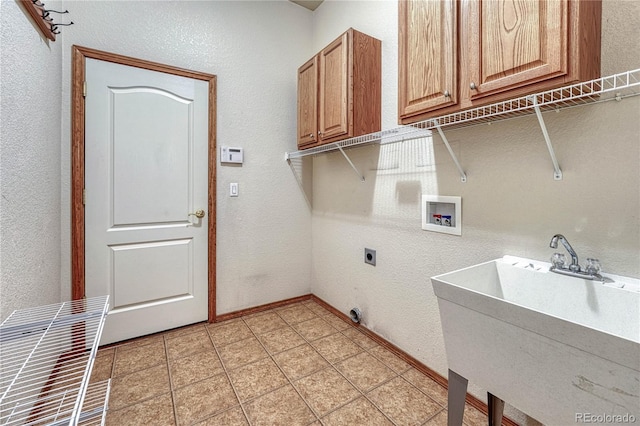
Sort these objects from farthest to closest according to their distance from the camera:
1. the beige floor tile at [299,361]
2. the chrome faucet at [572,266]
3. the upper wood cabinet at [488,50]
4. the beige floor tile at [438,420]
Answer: the beige floor tile at [299,361]
the beige floor tile at [438,420]
the chrome faucet at [572,266]
the upper wood cabinet at [488,50]

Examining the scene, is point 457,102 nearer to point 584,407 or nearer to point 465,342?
point 465,342

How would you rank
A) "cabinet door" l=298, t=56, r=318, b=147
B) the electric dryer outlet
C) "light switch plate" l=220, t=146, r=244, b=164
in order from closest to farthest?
the electric dryer outlet < "cabinet door" l=298, t=56, r=318, b=147 < "light switch plate" l=220, t=146, r=244, b=164

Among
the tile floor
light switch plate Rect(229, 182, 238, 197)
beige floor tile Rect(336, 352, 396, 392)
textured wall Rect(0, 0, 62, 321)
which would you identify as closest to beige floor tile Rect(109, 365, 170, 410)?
the tile floor

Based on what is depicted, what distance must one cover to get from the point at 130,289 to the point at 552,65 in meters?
2.63

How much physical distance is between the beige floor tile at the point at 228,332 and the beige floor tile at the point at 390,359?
939 mm

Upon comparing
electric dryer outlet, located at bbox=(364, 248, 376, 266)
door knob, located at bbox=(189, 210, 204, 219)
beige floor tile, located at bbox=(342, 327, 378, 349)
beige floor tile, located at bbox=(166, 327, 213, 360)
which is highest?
door knob, located at bbox=(189, 210, 204, 219)

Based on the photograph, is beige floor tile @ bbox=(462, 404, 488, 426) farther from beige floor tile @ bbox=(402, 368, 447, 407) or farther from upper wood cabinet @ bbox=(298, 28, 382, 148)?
upper wood cabinet @ bbox=(298, 28, 382, 148)

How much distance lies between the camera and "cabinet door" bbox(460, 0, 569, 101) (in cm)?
92

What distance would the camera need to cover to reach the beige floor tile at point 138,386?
1.50 m

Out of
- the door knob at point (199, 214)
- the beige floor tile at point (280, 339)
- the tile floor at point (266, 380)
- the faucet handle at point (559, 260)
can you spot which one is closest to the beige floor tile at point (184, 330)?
the tile floor at point (266, 380)

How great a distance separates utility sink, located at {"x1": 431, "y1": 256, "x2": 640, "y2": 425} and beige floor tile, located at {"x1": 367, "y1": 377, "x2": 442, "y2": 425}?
0.37 metres

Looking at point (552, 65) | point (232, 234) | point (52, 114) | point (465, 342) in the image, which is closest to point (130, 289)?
point (232, 234)

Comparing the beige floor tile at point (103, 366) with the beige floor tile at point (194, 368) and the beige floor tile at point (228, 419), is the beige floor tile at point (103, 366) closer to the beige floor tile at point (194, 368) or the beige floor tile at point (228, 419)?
the beige floor tile at point (194, 368)

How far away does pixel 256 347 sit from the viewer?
2.02 metres
